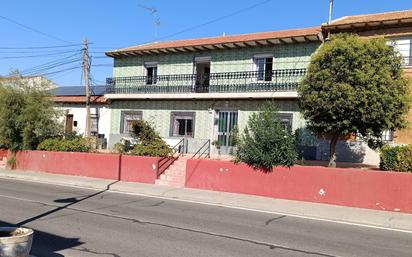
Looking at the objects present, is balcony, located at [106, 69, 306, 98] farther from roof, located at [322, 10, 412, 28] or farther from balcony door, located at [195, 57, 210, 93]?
roof, located at [322, 10, 412, 28]

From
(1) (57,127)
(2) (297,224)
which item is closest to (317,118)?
(2) (297,224)

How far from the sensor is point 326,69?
16.9 m

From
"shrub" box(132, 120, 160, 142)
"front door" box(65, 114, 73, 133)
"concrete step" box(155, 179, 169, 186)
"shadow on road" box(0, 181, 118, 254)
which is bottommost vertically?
"shadow on road" box(0, 181, 118, 254)

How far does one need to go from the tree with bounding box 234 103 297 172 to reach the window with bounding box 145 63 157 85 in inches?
536

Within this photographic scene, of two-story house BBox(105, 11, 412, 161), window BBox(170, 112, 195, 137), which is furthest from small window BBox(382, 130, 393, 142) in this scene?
window BBox(170, 112, 195, 137)

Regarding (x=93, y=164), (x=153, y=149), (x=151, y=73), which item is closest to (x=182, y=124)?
(x=151, y=73)

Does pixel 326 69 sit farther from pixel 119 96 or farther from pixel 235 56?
pixel 119 96

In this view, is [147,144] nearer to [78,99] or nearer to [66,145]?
[66,145]

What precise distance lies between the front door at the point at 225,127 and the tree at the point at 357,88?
10.0 m

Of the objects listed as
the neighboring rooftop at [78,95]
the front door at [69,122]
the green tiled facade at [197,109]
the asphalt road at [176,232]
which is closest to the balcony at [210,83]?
the green tiled facade at [197,109]

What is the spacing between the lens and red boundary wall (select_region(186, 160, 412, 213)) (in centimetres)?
1506

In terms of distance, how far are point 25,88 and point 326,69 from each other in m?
18.1

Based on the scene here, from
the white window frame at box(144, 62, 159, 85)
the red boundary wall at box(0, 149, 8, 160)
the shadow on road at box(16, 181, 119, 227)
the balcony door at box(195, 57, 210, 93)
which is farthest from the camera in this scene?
the white window frame at box(144, 62, 159, 85)

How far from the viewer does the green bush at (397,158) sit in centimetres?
1557
